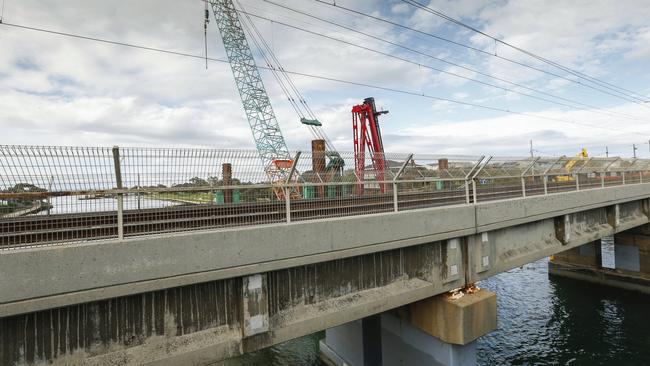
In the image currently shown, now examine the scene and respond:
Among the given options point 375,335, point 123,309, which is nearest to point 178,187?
point 123,309

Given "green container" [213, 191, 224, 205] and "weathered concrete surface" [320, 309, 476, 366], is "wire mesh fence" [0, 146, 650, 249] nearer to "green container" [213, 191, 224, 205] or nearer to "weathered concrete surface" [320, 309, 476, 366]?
"green container" [213, 191, 224, 205]

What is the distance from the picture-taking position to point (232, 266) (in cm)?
506

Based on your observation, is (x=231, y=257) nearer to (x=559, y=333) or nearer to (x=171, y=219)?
(x=171, y=219)

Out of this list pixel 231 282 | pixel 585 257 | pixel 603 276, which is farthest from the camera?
pixel 585 257

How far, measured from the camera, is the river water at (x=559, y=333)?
40.7 feet

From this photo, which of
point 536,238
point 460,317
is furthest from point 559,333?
point 460,317

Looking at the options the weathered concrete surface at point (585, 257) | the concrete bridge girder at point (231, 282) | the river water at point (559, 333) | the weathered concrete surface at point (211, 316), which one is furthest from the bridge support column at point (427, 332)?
the weathered concrete surface at point (585, 257)

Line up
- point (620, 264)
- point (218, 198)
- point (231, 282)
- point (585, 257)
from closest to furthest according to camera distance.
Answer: point (231, 282)
point (218, 198)
point (620, 264)
point (585, 257)

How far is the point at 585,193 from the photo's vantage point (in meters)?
12.2

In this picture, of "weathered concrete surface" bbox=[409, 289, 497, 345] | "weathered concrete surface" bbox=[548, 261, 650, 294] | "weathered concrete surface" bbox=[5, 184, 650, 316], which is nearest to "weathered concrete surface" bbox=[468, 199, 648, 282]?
"weathered concrete surface" bbox=[409, 289, 497, 345]

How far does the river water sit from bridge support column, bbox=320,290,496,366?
3.55m

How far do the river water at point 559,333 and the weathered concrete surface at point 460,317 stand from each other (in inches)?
211

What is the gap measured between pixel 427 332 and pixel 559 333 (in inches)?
382

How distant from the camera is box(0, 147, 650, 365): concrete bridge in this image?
4195 mm
